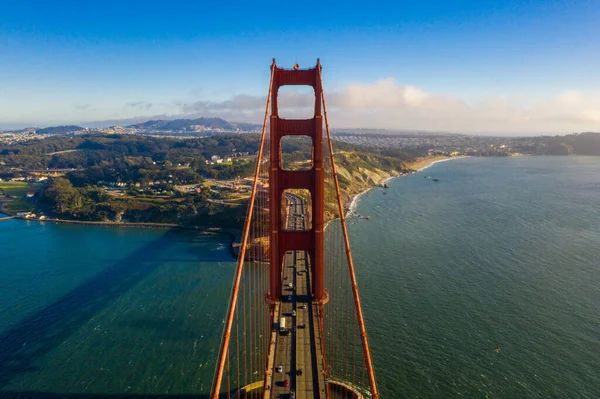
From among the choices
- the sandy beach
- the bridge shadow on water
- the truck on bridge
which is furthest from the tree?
the sandy beach

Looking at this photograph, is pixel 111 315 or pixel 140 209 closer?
pixel 111 315

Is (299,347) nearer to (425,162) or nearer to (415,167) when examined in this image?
(415,167)

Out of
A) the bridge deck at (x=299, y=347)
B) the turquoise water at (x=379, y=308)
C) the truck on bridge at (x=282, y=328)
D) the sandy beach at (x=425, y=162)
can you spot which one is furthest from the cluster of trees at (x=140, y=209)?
the sandy beach at (x=425, y=162)

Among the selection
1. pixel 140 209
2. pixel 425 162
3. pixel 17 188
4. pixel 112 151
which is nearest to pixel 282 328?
pixel 140 209

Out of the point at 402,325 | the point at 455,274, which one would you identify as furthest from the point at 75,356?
the point at 455,274

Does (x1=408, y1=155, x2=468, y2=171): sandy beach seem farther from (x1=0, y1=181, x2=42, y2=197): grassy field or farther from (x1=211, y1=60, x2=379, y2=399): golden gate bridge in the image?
(x1=211, y1=60, x2=379, y2=399): golden gate bridge

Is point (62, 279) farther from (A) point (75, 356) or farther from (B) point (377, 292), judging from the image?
(B) point (377, 292)
